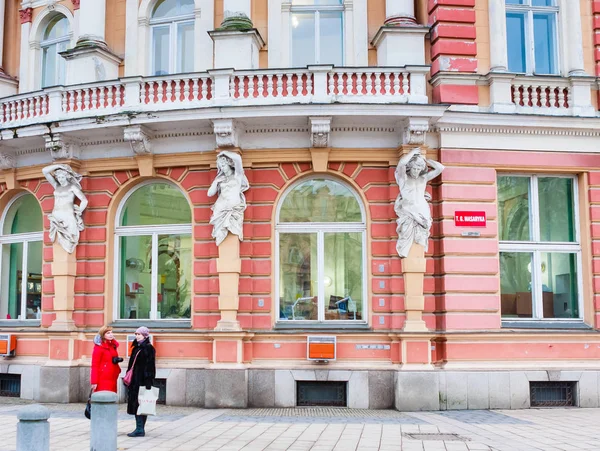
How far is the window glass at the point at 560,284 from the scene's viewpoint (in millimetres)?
15570

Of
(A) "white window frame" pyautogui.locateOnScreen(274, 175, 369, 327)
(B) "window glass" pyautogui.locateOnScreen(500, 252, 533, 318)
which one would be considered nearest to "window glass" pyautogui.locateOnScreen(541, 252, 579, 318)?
(B) "window glass" pyautogui.locateOnScreen(500, 252, 533, 318)

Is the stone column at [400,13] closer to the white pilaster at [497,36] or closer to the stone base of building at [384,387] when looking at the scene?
the white pilaster at [497,36]

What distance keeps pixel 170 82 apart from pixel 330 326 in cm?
630

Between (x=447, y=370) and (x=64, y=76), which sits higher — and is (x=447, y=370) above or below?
below

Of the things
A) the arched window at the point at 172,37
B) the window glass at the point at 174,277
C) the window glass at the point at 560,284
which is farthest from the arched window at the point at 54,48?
the window glass at the point at 560,284

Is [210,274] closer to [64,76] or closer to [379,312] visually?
[379,312]

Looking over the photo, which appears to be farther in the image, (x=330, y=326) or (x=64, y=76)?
(x=64, y=76)

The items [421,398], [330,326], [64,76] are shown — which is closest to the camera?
[421,398]

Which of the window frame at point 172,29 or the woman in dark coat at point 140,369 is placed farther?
the window frame at point 172,29

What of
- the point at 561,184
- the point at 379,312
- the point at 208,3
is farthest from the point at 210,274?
the point at 561,184

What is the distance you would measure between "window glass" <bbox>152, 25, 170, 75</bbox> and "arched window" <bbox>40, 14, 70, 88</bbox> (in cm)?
270

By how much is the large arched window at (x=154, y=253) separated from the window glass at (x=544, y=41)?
8.75 meters

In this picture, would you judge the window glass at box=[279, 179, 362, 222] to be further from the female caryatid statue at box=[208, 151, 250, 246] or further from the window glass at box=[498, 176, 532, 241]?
the window glass at box=[498, 176, 532, 241]

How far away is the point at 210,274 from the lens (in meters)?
15.2
